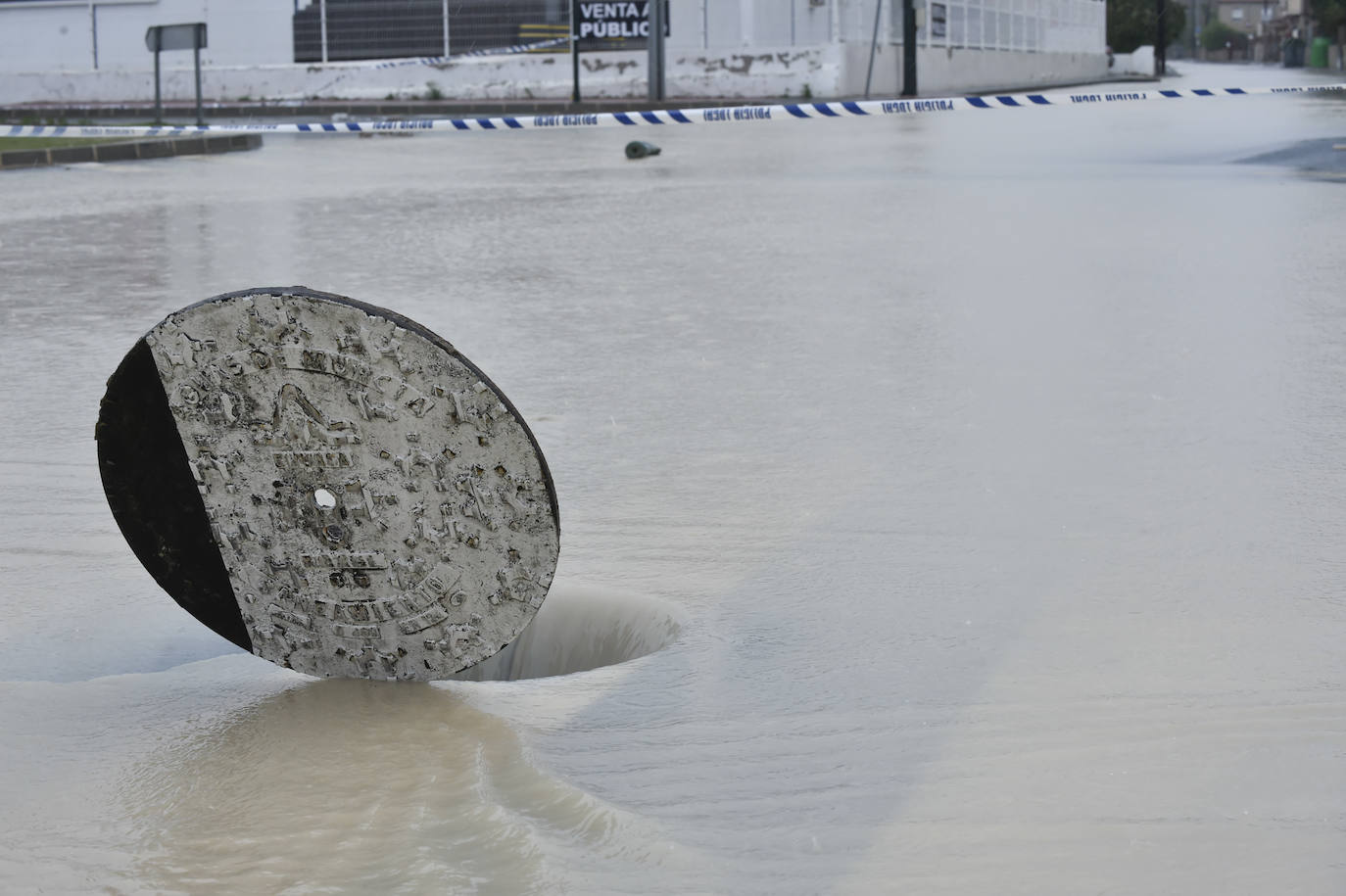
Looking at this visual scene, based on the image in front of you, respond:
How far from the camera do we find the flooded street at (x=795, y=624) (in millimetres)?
1938

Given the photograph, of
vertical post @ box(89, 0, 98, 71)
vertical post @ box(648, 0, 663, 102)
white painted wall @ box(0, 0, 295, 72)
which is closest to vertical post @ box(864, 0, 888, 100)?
vertical post @ box(648, 0, 663, 102)

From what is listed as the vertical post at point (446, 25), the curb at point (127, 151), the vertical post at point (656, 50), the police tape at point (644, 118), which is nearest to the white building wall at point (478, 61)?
the vertical post at point (446, 25)

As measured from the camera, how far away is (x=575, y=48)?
82.7 feet

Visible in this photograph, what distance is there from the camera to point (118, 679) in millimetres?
2529

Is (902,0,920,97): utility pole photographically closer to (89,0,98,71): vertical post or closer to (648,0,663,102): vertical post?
(648,0,663,102): vertical post

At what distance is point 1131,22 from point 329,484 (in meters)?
63.5

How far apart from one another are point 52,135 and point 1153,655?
55.5 feet

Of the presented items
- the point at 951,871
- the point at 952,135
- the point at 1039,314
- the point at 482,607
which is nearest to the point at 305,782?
the point at 482,607

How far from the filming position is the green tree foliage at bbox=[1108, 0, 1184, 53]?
61250 millimetres

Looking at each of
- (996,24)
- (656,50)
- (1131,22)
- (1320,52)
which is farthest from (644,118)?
(1131,22)

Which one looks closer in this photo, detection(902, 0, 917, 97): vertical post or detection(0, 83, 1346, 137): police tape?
detection(0, 83, 1346, 137): police tape

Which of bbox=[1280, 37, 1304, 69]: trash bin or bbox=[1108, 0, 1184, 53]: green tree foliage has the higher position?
bbox=[1108, 0, 1184, 53]: green tree foliage

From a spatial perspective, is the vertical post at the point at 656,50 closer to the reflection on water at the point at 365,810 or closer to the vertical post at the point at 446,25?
the vertical post at the point at 446,25

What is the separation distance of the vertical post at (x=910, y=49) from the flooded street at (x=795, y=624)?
2413 centimetres
